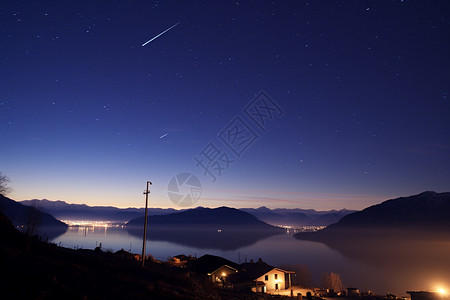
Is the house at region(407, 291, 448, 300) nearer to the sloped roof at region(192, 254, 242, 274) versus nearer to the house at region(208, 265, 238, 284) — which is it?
the sloped roof at region(192, 254, 242, 274)

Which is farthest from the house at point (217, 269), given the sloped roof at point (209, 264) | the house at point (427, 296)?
the house at point (427, 296)

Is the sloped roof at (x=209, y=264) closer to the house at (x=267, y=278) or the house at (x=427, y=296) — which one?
the house at (x=267, y=278)

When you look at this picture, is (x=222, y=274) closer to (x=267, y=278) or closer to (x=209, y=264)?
(x=209, y=264)

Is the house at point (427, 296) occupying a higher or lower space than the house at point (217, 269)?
lower

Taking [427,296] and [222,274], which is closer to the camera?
[427,296]

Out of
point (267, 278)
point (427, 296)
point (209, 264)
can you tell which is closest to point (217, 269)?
point (209, 264)

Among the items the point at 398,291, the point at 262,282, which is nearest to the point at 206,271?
the point at 262,282

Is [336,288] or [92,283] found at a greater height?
[92,283]

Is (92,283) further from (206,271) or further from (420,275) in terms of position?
(420,275)
